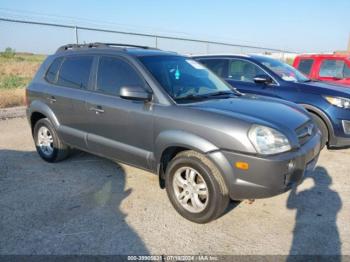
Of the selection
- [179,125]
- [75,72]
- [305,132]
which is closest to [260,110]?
[305,132]

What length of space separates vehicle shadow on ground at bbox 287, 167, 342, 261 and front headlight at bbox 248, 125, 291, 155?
583mm

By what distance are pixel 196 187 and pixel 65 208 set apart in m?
1.54

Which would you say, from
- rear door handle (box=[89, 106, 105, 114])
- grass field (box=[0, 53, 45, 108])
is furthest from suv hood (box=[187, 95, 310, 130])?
grass field (box=[0, 53, 45, 108])

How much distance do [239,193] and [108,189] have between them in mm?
1894

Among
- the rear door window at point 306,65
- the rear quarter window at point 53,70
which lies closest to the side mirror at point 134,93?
the rear quarter window at point 53,70

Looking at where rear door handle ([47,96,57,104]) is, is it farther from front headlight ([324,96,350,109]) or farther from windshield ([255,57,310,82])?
front headlight ([324,96,350,109])

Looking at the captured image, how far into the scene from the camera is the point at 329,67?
8.40 meters

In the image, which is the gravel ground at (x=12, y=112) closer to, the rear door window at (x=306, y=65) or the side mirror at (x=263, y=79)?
the side mirror at (x=263, y=79)

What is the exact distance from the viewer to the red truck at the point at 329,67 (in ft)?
26.9

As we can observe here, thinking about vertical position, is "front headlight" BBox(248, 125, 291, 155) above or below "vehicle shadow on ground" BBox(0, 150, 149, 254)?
above

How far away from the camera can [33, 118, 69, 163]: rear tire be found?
5.29 metres

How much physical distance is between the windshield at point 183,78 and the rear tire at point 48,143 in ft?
6.85

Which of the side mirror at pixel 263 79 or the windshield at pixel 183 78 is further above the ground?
the windshield at pixel 183 78

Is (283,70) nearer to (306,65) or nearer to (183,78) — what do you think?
(306,65)
